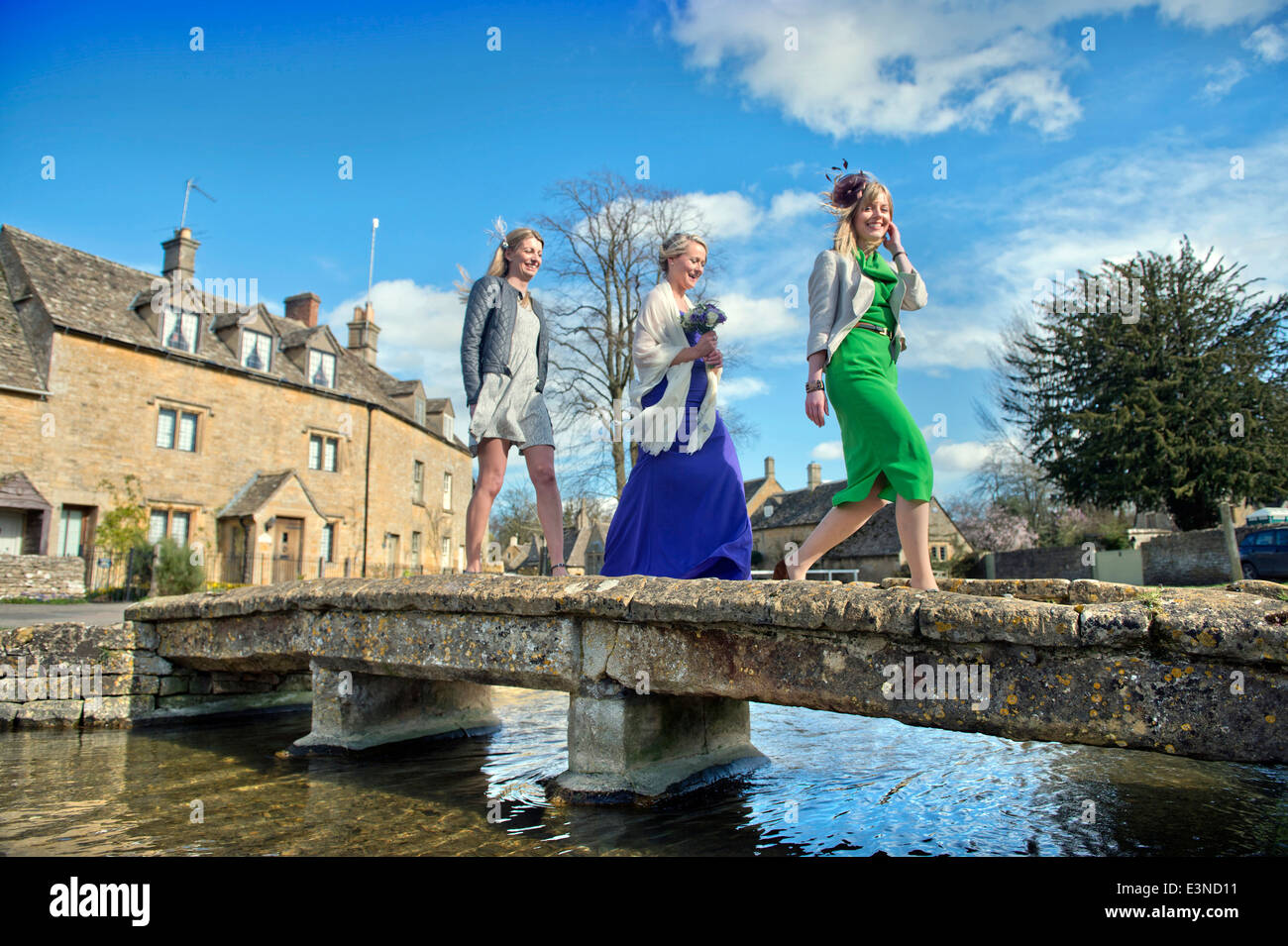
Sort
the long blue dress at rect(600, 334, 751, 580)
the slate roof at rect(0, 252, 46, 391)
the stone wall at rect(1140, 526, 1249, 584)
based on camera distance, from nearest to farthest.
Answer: the long blue dress at rect(600, 334, 751, 580)
the slate roof at rect(0, 252, 46, 391)
the stone wall at rect(1140, 526, 1249, 584)

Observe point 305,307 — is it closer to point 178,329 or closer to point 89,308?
point 178,329

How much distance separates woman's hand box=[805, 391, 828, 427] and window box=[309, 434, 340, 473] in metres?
25.2

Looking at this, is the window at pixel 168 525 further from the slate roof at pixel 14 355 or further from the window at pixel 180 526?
the slate roof at pixel 14 355

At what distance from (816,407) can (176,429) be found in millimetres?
23196

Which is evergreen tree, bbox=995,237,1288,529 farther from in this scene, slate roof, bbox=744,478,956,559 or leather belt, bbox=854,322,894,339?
leather belt, bbox=854,322,894,339

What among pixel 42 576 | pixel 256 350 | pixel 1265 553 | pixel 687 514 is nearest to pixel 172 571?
pixel 42 576

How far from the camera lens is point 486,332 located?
5.14 metres

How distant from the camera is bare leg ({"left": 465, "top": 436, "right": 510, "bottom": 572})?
5027mm

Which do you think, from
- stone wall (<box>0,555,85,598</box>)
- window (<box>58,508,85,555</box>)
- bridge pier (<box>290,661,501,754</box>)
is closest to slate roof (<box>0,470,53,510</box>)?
window (<box>58,508,85,555</box>)

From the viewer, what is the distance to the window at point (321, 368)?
26656 mm
